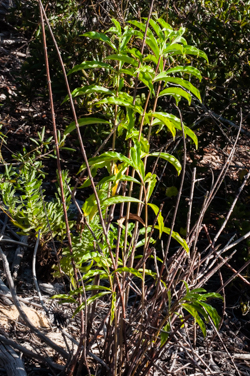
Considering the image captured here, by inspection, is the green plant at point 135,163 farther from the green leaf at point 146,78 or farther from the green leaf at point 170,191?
the green leaf at point 170,191

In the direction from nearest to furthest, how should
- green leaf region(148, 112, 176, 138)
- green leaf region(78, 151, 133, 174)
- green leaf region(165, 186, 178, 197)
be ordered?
1. green leaf region(78, 151, 133, 174)
2. green leaf region(148, 112, 176, 138)
3. green leaf region(165, 186, 178, 197)

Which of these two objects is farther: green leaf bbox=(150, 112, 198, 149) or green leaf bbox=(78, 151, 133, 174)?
green leaf bbox=(150, 112, 198, 149)

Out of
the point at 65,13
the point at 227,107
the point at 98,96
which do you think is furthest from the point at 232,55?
the point at 65,13

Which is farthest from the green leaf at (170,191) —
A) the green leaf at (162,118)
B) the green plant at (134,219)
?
the green leaf at (162,118)

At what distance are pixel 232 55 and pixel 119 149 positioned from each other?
1.26m

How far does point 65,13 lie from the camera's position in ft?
14.1

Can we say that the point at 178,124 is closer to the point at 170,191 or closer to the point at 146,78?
the point at 146,78

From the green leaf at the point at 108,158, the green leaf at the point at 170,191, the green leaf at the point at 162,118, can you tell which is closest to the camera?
the green leaf at the point at 108,158

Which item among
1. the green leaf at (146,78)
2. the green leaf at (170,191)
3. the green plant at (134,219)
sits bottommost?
the green leaf at (170,191)

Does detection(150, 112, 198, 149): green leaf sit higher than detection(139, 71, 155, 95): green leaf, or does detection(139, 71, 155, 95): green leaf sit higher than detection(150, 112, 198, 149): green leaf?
detection(139, 71, 155, 95): green leaf

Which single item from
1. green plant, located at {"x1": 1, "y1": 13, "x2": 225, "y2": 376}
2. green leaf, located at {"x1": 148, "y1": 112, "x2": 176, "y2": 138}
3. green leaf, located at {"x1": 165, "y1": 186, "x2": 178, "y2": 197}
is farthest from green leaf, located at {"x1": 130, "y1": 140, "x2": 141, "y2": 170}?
green leaf, located at {"x1": 165, "y1": 186, "x2": 178, "y2": 197}

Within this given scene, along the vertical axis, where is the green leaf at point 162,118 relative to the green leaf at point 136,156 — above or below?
above

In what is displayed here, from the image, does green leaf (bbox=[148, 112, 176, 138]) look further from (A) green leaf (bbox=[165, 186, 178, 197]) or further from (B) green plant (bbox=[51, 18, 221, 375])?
(A) green leaf (bbox=[165, 186, 178, 197])

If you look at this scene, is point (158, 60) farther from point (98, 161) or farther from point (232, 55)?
point (232, 55)
